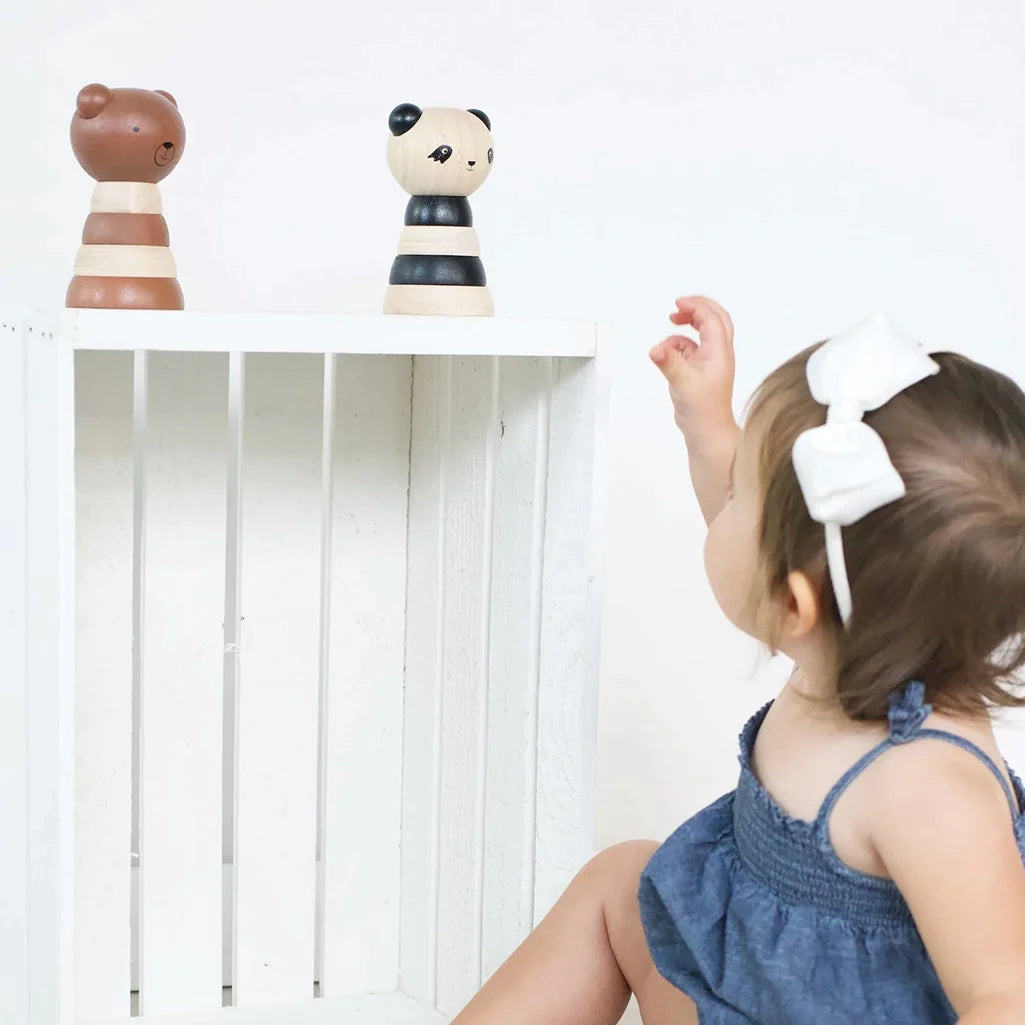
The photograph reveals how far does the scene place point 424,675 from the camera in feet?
4.80

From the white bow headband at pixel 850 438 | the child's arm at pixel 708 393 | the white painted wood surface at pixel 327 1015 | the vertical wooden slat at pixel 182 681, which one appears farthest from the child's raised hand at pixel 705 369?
the white painted wood surface at pixel 327 1015

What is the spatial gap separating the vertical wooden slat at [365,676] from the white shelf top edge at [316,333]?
350 mm

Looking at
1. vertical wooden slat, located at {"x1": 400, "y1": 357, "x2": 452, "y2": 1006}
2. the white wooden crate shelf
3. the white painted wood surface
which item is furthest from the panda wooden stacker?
the white painted wood surface

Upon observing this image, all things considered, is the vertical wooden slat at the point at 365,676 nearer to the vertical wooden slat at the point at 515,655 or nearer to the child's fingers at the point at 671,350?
the vertical wooden slat at the point at 515,655

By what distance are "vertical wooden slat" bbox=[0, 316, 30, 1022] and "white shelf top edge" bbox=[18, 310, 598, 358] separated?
0.09m

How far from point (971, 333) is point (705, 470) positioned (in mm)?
1016

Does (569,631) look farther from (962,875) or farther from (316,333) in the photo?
(962,875)

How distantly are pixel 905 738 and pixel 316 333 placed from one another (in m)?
0.45

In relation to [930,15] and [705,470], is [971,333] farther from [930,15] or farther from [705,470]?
[705,470]

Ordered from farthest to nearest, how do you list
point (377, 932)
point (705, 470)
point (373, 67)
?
point (373, 67) < point (377, 932) < point (705, 470)

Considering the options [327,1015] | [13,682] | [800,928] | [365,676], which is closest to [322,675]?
[365,676]

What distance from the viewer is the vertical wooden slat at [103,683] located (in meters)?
1.37

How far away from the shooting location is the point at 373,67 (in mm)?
1760

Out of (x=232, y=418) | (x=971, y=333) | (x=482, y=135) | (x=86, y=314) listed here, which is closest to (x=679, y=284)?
(x=971, y=333)
